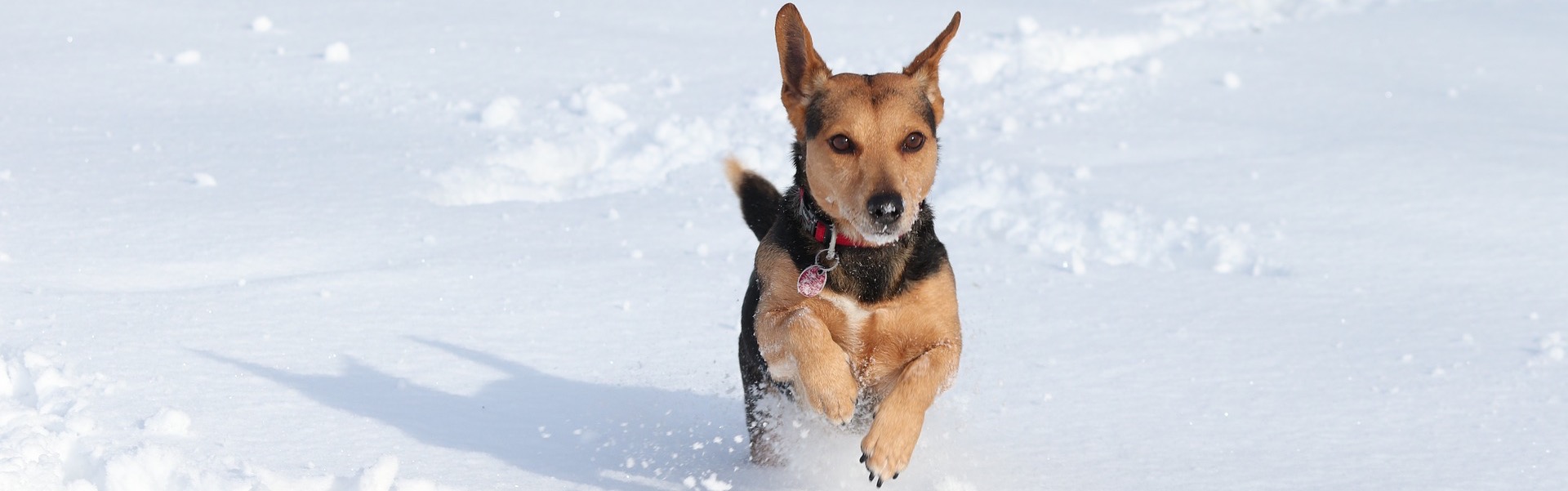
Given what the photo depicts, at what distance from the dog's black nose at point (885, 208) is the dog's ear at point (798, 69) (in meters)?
0.51

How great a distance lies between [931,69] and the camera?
397 cm


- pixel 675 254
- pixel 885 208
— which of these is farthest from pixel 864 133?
pixel 675 254

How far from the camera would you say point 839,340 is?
12.3ft

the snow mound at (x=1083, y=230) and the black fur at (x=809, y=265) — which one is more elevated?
the black fur at (x=809, y=265)

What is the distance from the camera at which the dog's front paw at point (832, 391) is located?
3492 millimetres

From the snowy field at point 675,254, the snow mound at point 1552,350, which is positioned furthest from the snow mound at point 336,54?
the snow mound at point 1552,350

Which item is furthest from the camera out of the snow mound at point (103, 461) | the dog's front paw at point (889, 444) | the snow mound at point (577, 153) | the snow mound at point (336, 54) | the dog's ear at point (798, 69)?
the snow mound at point (336, 54)

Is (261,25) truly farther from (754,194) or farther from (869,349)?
(869,349)

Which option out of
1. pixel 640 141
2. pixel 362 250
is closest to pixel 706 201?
pixel 640 141

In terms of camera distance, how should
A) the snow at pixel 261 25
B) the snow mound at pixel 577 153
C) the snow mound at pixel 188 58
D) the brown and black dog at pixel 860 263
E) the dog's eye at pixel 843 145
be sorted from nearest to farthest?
the brown and black dog at pixel 860 263 < the dog's eye at pixel 843 145 < the snow mound at pixel 577 153 < the snow mound at pixel 188 58 < the snow at pixel 261 25

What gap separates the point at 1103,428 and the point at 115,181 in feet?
15.2

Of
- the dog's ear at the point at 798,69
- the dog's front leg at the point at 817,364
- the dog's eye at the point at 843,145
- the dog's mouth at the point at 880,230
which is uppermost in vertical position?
the dog's ear at the point at 798,69

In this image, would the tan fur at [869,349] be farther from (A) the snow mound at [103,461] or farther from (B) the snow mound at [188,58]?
(B) the snow mound at [188,58]

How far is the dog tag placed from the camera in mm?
3625
